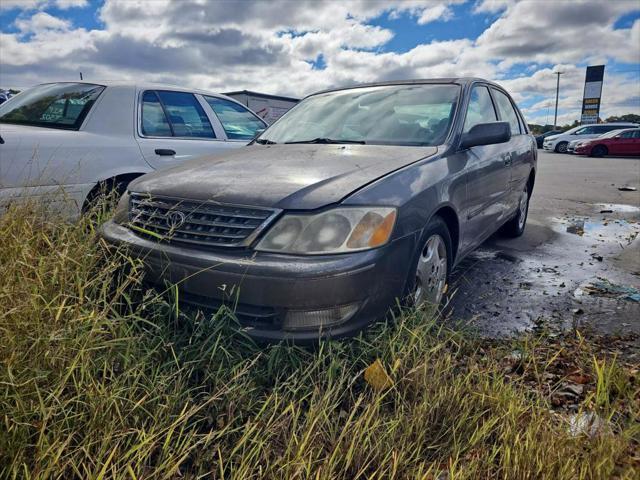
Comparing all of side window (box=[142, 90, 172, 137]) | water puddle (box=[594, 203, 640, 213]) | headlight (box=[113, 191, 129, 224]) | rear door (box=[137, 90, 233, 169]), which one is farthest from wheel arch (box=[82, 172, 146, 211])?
water puddle (box=[594, 203, 640, 213])

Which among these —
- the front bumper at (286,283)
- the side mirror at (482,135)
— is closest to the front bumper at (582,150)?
the side mirror at (482,135)

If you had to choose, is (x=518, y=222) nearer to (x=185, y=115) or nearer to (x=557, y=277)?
(x=557, y=277)

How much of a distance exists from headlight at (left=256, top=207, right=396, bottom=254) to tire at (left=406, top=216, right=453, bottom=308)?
12.8 inches

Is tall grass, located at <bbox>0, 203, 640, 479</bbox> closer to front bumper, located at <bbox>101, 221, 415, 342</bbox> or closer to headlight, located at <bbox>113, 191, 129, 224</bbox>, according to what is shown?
front bumper, located at <bbox>101, 221, 415, 342</bbox>

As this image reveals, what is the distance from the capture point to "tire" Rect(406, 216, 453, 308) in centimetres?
229

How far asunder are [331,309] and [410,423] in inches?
22.1

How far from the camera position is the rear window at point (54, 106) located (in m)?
3.88

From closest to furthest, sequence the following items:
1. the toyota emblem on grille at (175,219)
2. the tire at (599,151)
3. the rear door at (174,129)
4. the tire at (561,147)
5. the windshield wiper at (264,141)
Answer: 1. the toyota emblem on grille at (175,219)
2. the windshield wiper at (264,141)
3. the rear door at (174,129)
4. the tire at (599,151)
5. the tire at (561,147)

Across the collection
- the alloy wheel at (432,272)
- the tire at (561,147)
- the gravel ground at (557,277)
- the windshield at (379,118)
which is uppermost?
the windshield at (379,118)

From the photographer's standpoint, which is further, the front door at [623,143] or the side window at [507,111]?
the front door at [623,143]

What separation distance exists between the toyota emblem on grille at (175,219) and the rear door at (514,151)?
302 centimetres

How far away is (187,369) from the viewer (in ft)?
6.31

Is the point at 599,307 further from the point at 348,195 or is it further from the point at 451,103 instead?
the point at 348,195

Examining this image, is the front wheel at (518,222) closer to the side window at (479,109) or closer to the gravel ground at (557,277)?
the gravel ground at (557,277)
